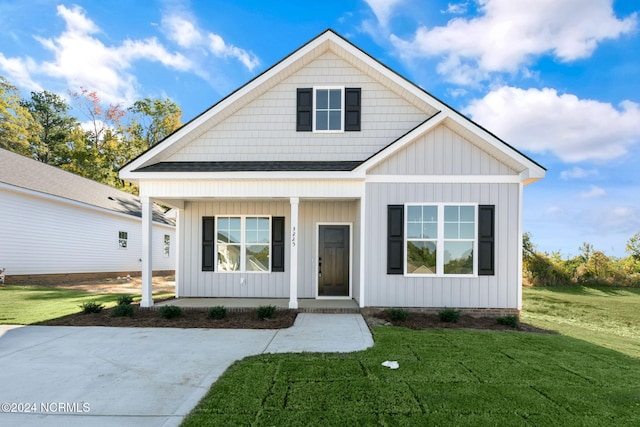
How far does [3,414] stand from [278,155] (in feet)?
23.6

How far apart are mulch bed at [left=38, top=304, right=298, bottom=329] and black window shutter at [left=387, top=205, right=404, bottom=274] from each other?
8.21 feet

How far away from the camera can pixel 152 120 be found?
31.2m

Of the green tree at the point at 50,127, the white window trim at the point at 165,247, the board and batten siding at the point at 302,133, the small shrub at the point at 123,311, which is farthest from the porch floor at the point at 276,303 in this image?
the green tree at the point at 50,127

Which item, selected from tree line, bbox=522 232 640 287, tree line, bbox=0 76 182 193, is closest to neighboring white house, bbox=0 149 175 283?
tree line, bbox=0 76 182 193

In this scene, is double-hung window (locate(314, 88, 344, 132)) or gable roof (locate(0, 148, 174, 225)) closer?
double-hung window (locate(314, 88, 344, 132))

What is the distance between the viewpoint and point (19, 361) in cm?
488

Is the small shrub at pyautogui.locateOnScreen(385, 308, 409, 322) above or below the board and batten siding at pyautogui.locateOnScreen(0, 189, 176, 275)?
below

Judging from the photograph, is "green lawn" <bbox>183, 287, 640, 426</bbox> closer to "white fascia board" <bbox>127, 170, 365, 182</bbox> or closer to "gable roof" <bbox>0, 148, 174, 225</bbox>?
"white fascia board" <bbox>127, 170, 365, 182</bbox>

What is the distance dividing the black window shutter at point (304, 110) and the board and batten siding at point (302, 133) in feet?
0.39

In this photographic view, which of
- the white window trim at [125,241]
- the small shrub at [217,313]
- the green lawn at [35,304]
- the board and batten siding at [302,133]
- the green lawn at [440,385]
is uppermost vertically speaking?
the board and batten siding at [302,133]

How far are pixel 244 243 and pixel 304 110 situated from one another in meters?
4.02

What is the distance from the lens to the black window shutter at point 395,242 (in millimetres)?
8234

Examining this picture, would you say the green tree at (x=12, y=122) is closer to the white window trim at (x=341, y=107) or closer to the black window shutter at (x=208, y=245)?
the black window shutter at (x=208, y=245)

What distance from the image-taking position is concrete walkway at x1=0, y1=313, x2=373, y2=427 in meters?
3.46
